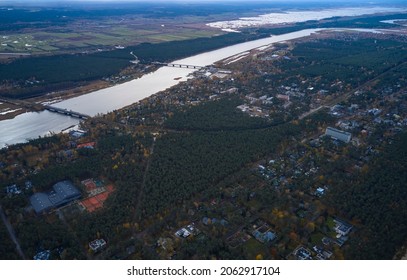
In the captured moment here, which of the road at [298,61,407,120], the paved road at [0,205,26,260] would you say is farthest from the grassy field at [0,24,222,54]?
the paved road at [0,205,26,260]

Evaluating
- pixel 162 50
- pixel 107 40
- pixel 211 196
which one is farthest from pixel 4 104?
pixel 107 40

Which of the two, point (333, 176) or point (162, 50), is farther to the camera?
point (162, 50)

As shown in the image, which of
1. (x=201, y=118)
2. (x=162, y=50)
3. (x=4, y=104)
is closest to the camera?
(x=201, y=118)

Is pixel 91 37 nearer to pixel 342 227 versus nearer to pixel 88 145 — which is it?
pixel 88 145

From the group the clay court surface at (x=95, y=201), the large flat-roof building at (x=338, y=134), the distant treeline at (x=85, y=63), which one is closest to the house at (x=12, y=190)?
the clay court surface at (x=95, y=201)

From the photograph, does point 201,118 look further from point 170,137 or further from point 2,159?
point 2,159

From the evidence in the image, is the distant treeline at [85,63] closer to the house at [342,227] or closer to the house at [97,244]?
the house at [97,244]

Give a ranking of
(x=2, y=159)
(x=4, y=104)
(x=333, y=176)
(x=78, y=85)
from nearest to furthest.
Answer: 1. (x=333, y=176)
2. (x=2, y=159)
3. (x=4, y=104)
4. (x=78, y=85)
